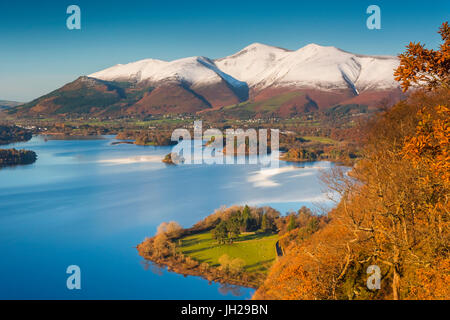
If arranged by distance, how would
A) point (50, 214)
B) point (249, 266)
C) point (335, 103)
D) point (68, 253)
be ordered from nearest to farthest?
1. point (249, 266)
2. point (68, 253)
3. point (50, 214)
4. point (335, 103)

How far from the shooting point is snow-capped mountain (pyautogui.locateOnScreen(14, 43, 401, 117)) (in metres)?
61.8

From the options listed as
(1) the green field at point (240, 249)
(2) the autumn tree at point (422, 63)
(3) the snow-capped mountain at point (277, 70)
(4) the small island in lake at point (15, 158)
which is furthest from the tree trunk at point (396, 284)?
(3) the snow-capped mountain at point (277, 70)

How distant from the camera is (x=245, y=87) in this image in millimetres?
80062

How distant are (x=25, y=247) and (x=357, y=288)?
1060cm

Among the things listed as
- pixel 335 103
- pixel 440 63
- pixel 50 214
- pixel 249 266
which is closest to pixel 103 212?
pixel 50 214

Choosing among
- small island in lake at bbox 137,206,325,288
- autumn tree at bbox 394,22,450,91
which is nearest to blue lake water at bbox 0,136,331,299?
small island in lake at bbox 137,206,325,288

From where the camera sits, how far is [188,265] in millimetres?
8977

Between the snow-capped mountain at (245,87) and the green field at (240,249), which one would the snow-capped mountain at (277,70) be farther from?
the green field at (240,249)

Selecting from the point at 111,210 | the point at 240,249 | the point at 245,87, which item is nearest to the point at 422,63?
the point at 240,249

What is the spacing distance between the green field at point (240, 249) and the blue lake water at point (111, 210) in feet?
2.94

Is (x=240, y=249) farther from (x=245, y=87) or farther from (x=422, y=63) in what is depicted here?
(x=245, y=87)

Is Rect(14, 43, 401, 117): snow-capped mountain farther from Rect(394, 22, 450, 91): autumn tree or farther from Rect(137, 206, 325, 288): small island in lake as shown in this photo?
Rect(394, 22, 450, 91): autumn tree

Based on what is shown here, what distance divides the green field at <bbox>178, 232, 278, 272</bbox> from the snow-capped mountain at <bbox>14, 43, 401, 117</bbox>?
46894 mm

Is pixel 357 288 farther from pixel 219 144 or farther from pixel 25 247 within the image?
pixel 219 144
